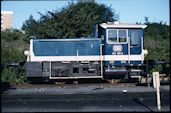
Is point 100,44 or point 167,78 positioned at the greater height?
point 100,44

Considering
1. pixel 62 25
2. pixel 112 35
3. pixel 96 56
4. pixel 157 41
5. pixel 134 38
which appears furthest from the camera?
pixel 157 41

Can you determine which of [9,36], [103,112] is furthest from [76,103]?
[9,36]

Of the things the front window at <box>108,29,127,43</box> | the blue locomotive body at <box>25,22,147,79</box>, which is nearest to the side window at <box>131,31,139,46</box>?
the blue locomotive body at <box>25,22,147,79</box>

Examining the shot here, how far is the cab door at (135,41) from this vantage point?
12.6 meters

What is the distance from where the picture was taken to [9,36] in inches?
1206

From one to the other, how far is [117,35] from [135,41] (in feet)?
A: 3.91

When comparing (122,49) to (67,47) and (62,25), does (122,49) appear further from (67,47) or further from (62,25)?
(62,25)

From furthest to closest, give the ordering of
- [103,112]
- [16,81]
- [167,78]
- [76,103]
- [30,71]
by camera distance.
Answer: [16,81] → [30,71] → [167,78] → [76,103] → [103,112]

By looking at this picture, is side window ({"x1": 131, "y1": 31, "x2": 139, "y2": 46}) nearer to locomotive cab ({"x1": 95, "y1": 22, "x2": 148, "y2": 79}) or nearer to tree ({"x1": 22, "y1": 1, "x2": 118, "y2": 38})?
locomotive cab ({"x1": 95, "y1": 22, "x2": 148, "y2": 79})

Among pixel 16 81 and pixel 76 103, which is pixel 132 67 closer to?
pixel 76 103

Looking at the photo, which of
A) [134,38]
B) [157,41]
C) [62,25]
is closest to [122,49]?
[134,38]

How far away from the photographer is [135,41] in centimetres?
1273

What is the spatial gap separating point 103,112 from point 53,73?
679 cm

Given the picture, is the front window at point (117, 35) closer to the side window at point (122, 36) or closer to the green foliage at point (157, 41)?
the side window at point (122, 36)
